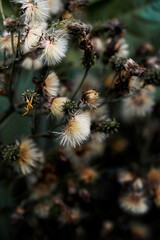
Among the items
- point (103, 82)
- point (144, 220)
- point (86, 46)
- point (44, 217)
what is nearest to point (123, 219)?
point (144, 220)

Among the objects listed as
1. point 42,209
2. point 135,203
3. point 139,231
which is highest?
point 42,209

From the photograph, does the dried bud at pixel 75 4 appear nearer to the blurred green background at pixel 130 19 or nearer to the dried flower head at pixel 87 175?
the blurred green background at pixel 130 19

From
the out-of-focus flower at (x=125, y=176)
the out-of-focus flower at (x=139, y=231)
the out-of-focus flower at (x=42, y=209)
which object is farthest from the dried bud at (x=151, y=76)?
the out-of-focus flower at (x=139, y=231)

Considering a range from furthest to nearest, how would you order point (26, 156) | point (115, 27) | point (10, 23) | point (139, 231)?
point (139, 231)
point (115, 27)
point (26, 156)
point (10, 23)

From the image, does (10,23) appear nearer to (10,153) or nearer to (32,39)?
(32,39)

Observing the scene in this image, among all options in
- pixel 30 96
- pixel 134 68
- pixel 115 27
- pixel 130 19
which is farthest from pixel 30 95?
pixel 130 19
